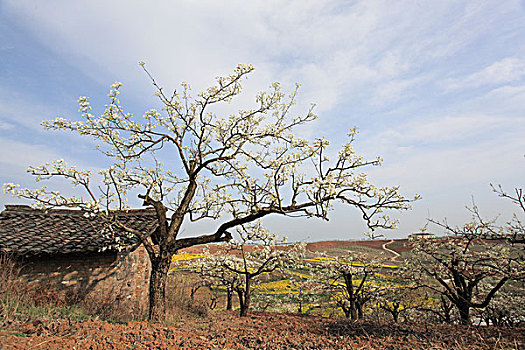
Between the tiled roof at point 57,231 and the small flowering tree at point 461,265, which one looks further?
the tiled roof at point 57,231

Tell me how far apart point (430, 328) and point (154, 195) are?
9.36m

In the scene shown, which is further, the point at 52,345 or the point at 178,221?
the point at 178,221

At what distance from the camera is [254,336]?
7.26 meters

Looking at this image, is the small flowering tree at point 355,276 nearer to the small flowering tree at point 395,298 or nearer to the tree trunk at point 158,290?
the small flowering tree at point 395,298

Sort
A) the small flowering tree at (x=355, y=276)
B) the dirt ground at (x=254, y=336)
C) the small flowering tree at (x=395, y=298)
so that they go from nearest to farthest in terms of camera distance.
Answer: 1. the dirt ground at (x=254, y=336)
2. the small flowering tree at (x=355, y=276)
3. the small flowering tree at (x=395, y=298)

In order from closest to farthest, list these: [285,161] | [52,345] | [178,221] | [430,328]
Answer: [52,345] < [430,328] < [285,161] < [178,221]

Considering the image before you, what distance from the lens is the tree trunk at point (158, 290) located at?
8297 mm

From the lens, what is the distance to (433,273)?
9727 mm

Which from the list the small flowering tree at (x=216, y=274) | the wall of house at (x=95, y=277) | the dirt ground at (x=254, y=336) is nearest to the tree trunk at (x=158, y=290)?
the dirt ground at (x=254, y=336)

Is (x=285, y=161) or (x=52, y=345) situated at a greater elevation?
(x=285, y=161)

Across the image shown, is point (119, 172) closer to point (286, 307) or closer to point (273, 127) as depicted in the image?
point (273, 127)

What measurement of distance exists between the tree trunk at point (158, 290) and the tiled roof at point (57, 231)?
1.18 meters

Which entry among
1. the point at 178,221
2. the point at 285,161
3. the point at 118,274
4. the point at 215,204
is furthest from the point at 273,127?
the point at 118,274

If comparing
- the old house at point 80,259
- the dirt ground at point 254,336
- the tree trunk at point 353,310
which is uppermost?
the old house at point 80,259
